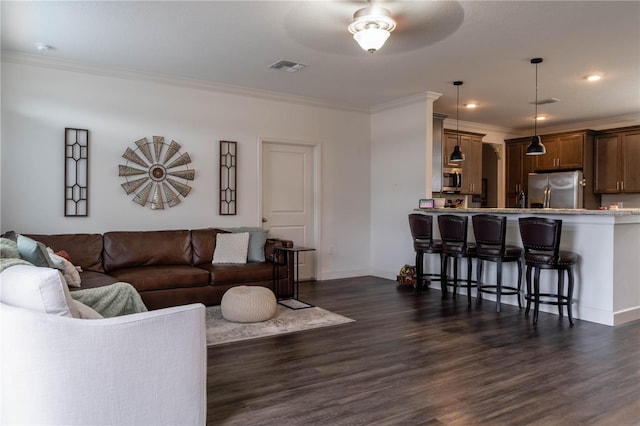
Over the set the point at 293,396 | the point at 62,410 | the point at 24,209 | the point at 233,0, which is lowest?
the point at 293,396

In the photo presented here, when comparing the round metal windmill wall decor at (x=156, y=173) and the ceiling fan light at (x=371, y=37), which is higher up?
the ceiling fan light at (x=371, y=37)

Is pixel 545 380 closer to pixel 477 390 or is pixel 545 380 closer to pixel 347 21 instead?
pixel 477 390

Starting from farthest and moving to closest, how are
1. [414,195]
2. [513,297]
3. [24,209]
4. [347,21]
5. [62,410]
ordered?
1. [414,195]
2. [513,297]
3. [24,209]
4. [347,21]
5. [62,410]

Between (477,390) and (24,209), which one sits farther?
(24,209)

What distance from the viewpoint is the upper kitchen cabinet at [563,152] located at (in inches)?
313

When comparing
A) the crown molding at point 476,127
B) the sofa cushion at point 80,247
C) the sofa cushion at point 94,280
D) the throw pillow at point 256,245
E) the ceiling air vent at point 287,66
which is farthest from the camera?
the crown molding at point 476,127

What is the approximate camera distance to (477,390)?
2672mm

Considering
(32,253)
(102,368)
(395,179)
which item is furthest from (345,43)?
(102,368)

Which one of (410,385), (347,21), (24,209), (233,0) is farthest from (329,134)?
(410,385)

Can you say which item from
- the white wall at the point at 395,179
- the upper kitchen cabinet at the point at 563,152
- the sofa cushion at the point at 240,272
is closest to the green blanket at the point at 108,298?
the sofa cushion at the point at 240,272

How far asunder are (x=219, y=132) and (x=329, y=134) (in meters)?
1.76

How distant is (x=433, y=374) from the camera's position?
2930 mm

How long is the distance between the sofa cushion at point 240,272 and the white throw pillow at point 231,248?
11 centimetres

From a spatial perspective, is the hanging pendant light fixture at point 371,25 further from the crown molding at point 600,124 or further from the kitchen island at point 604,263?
the crown molding at point 600,124
